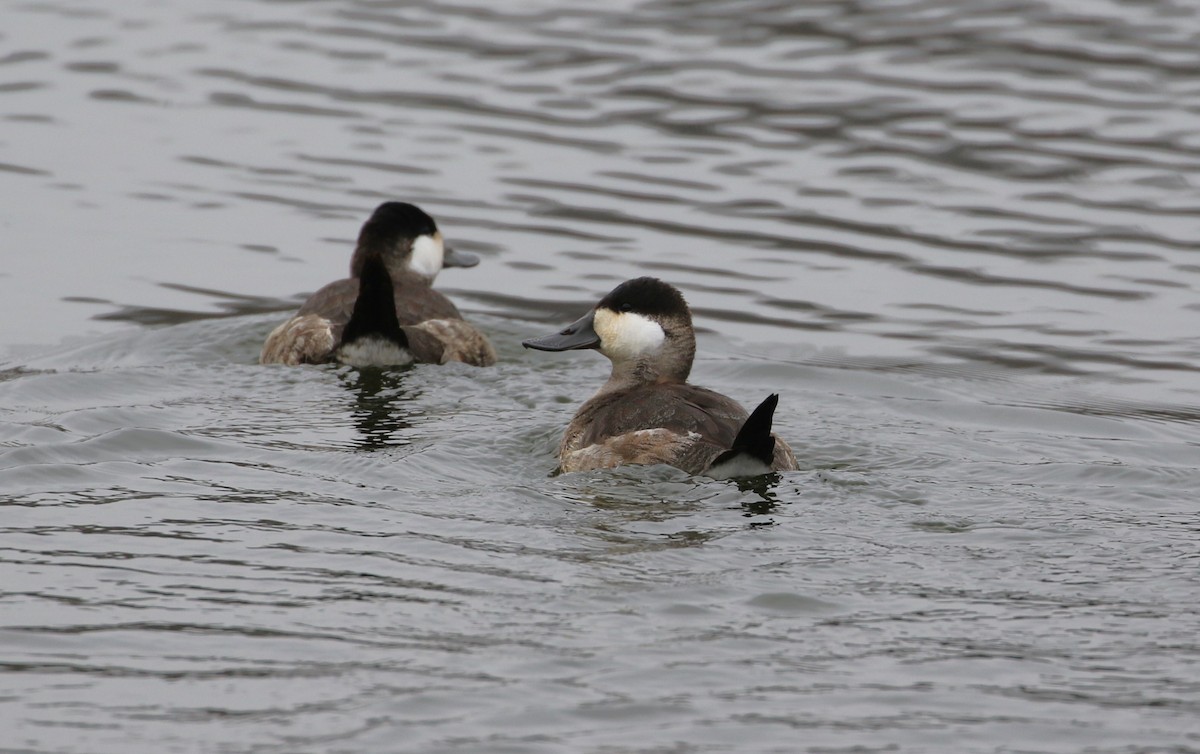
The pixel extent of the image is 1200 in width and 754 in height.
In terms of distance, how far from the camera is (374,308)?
29.9 feet

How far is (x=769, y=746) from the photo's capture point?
4.83 m

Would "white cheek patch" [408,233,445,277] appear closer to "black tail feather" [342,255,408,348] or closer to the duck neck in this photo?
the duck neck

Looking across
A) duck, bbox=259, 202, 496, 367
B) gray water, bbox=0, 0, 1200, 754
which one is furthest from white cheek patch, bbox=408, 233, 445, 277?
gray water, bbox=0, 0, 1200, 754

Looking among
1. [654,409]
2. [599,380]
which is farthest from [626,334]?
[599,380]

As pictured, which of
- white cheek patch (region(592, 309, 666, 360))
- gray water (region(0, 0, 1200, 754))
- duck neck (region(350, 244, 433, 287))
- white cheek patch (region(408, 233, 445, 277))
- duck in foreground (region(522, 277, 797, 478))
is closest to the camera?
gray water (region(0, 0, 1200, 754))

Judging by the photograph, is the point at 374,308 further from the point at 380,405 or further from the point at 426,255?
the point at 426,255

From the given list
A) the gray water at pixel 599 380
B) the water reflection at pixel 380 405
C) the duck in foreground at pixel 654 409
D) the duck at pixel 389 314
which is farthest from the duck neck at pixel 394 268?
the duck in foreground at pixel 654 409

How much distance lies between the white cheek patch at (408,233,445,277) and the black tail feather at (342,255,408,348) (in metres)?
1.62

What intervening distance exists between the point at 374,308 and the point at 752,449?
2.57 metres

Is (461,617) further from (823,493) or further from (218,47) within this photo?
(218,47)

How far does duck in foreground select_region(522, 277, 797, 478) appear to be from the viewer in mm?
7441

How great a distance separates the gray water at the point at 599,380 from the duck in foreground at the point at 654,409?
0.45 feet

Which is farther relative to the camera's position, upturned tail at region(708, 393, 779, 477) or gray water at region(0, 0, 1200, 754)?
upturned tail at region(708, 393, 779, 477)

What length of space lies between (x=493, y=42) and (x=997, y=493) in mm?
10315
